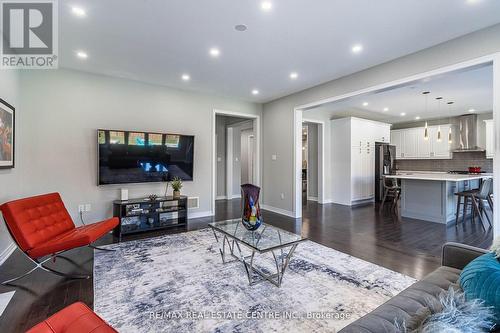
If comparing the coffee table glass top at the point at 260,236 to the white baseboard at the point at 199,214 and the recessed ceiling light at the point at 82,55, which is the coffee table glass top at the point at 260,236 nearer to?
the white baseboard at the point at 199,214

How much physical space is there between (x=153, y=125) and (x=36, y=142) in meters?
1.77

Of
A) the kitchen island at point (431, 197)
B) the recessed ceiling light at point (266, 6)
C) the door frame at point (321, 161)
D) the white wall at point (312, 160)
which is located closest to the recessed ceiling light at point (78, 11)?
the recessed ceiling light at point (266, 6)

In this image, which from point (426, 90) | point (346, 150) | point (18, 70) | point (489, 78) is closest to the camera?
point (18, 70)

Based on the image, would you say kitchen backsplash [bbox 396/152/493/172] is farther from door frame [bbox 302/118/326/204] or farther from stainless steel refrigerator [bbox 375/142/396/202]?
door frame [bbox 302/118/326/204]

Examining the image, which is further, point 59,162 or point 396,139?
point 396,139

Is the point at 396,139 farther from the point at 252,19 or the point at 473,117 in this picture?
the point at 252,19

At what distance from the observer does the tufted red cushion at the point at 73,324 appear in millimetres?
1208

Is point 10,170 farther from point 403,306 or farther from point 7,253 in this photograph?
point 403,306

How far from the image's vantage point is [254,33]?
2955mm

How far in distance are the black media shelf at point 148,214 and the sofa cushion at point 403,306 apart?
383cm

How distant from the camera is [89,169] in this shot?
4168mm

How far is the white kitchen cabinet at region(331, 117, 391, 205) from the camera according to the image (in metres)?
6.87

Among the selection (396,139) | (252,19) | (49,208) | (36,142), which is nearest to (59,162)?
(36,142)

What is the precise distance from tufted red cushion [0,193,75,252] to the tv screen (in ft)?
3.39
